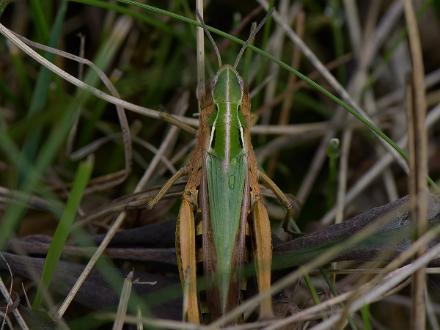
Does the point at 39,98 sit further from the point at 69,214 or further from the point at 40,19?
the point at 69,214

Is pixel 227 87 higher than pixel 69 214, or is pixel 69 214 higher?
pixel 227 87

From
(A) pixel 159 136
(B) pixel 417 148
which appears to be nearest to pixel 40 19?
(A) pixel 159 136

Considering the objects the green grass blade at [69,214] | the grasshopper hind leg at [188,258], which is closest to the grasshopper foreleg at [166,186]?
the grasshopper hind leg at [188,258]

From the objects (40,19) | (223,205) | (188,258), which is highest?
(40,19)

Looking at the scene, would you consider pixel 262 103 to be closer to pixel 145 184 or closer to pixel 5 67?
pixel 145 184

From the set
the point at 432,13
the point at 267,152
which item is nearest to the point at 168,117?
the point at 267,152

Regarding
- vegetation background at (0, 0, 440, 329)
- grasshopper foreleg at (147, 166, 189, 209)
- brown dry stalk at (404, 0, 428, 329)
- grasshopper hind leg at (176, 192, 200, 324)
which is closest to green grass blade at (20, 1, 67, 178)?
vegetation background at (0, 0, 440, 329)

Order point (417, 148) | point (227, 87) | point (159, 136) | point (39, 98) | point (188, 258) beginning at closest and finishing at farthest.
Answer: point (417, 148) < point (188, 258) < point (227, 87) < point (39, 98) < point (159, 136)
